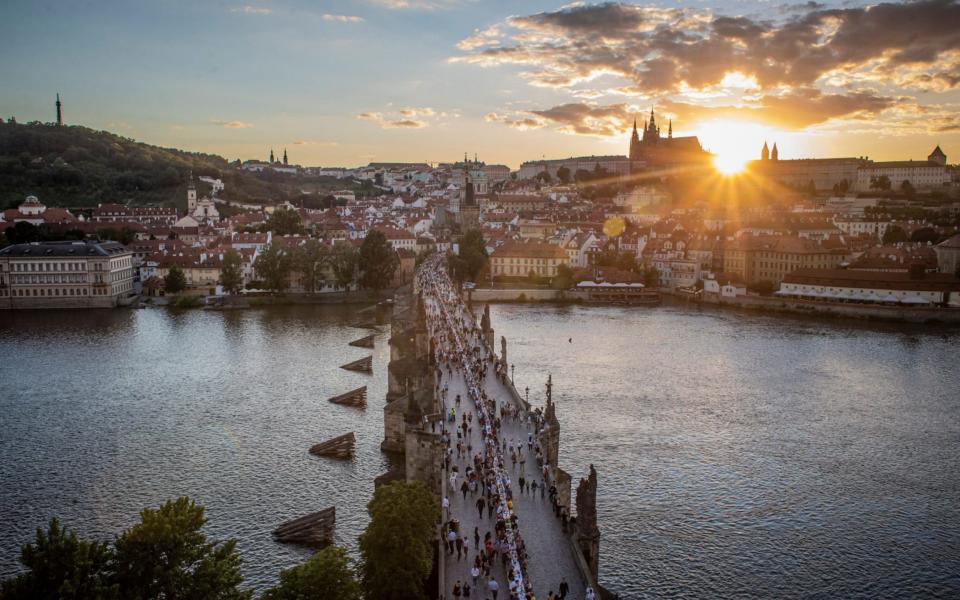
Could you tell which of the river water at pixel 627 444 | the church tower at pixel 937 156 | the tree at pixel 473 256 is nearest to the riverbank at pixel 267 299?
the tree at pixel 473 256

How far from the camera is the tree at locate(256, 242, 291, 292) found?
163ft

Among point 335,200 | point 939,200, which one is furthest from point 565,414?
point 335,200

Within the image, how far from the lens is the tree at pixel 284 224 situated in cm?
6994

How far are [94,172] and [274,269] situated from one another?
196 feet

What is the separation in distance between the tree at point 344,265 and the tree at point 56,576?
4298cm

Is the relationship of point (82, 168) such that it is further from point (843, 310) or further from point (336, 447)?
point (336, 447)

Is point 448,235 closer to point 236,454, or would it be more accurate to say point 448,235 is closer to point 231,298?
point 231,298

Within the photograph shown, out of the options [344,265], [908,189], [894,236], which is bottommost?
[344,265]

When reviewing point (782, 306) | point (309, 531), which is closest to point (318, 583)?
point (309, 531)

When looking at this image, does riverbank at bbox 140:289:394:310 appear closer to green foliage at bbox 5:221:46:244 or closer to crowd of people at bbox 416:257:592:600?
green foliage at bbox 5:221:46:244

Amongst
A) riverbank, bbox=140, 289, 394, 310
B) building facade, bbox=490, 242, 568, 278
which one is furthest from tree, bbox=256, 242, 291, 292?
building facade, bbox=490, 242, 568, 278

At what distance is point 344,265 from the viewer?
171 ft

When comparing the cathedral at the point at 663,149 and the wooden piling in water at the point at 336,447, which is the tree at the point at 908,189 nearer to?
the cathedral at the point at 663,149

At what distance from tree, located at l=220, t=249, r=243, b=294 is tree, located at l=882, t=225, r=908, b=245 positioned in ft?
170
